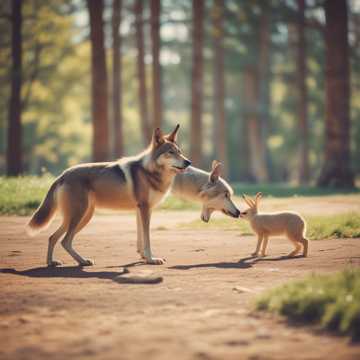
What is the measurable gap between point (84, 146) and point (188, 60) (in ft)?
42.5

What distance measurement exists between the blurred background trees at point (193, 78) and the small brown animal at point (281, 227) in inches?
651

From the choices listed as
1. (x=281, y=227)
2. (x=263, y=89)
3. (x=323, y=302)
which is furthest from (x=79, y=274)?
(x=263, y=89)

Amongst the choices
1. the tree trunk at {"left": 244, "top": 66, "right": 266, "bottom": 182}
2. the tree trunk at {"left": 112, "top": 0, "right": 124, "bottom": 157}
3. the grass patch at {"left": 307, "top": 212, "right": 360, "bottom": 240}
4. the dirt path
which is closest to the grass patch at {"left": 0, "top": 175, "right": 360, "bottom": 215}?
the dirt path

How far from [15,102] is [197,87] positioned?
871 cm

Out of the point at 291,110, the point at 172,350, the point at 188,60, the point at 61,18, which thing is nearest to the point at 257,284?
the point at 172,350

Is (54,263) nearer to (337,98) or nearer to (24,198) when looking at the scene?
(24,198)

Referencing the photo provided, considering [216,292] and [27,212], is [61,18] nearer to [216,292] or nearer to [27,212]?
[27,212]

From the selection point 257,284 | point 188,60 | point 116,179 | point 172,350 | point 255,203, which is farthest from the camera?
point 188,60

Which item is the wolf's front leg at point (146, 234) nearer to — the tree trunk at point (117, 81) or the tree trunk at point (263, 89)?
the tree trunk at point (117, 81)

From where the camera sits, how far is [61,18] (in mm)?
42219

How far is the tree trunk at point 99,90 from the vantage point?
26688 millimetres

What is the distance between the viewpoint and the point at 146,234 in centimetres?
1076

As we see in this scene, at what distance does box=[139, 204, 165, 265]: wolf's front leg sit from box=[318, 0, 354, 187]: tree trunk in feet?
62.9

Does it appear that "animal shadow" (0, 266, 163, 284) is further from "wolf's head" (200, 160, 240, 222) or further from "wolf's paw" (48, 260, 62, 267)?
"wolf's head" (200, 160, 240, 222)
